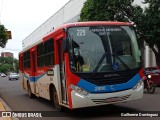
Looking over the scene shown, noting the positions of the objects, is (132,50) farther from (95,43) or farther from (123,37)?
(95,43)

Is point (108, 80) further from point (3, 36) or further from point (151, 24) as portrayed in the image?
point (3, 36)

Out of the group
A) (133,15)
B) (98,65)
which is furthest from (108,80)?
(133,15)

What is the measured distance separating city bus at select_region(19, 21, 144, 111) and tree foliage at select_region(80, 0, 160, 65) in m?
19.3

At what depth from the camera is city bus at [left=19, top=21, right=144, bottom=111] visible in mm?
10586

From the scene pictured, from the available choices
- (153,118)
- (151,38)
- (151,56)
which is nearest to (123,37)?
(153,118)

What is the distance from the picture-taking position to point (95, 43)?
10953 mm

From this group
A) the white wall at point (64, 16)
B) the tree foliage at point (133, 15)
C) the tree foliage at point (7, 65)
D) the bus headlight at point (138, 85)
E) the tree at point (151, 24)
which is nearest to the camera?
the bus headlight at point (138, 85)

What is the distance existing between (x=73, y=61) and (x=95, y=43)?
34.2 inches

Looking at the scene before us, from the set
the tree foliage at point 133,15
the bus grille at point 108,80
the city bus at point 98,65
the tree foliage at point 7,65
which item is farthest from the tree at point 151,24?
the tree foliage at point 7,65

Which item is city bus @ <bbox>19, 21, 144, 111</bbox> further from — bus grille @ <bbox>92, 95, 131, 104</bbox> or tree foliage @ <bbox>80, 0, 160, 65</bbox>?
tree foliage @ <bbox>80, 0, 160, 65</bbox>

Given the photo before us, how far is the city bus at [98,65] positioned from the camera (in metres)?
10.6

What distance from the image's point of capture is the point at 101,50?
10891 mm

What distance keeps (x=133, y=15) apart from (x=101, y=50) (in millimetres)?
22384

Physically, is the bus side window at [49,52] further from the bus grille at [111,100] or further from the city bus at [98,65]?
the bus grille at [111,100]
